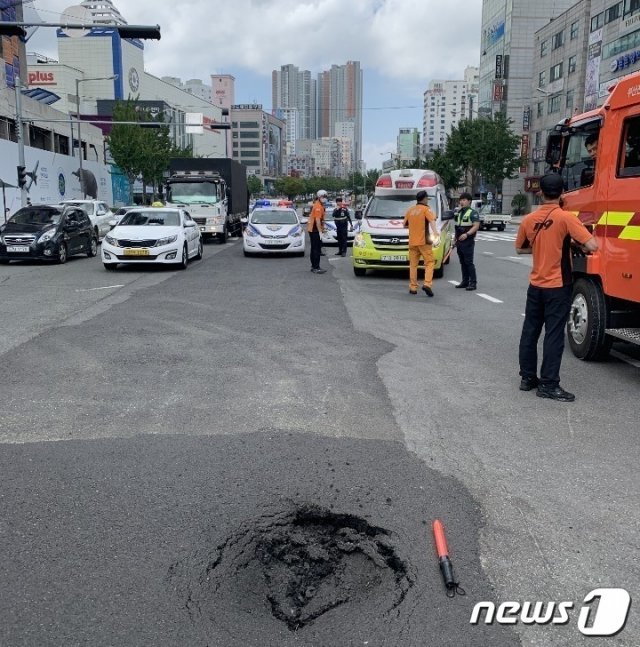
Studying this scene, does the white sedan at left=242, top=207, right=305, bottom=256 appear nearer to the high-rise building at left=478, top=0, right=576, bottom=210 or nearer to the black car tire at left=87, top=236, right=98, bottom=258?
the black car tire at left=87, top=236, right=98, bottom=258

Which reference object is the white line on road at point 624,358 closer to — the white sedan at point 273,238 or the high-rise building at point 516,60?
the white sedan at point 273,238

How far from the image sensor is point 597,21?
193 ft

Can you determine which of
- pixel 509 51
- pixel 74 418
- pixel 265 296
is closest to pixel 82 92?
pixel 509 51

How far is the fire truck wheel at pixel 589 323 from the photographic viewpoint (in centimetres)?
716

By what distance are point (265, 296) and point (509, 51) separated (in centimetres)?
8196

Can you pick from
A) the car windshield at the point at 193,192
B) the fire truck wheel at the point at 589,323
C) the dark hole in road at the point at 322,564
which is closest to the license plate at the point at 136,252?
the fire truck wheel at the point at 589,323

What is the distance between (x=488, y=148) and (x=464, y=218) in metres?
53.3

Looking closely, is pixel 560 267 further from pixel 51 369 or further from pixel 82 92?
pixel 82 92

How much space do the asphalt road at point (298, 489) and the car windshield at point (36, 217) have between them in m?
12.5

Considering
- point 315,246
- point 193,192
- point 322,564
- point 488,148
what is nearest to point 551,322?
point 322,564

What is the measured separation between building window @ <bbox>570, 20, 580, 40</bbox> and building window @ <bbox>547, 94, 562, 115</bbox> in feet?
18.2

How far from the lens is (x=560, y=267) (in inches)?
238

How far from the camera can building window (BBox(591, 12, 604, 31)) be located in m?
58.0

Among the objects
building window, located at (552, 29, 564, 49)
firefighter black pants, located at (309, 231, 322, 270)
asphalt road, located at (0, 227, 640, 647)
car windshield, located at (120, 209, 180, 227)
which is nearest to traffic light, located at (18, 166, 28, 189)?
car windshield, located at (120, 209, 180, 227)
